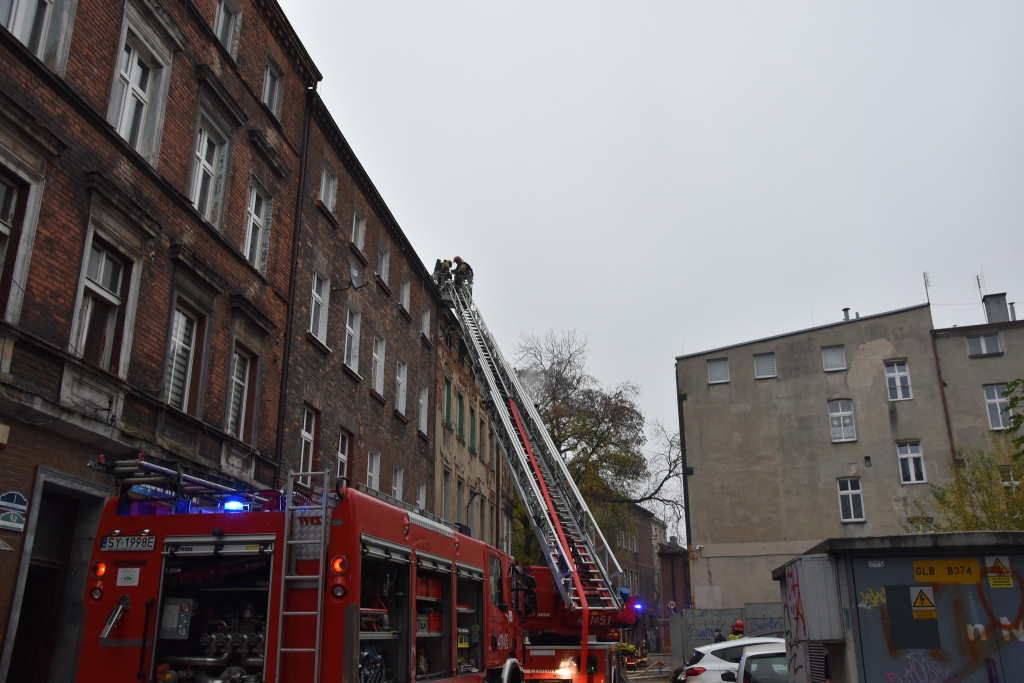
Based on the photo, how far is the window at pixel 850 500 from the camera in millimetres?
31062

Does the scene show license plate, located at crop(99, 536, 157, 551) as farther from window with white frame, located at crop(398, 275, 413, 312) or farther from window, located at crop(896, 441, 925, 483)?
window, located at crop(896, 441, 925, 483)

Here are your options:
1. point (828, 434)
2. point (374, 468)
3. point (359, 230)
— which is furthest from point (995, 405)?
point (359, 230)

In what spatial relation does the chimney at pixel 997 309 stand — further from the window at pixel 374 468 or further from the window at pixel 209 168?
the window at pixel 209 168

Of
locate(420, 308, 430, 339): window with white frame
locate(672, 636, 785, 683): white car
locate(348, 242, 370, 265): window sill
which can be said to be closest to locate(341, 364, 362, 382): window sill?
locate(348, 242, 370, 265): window sill

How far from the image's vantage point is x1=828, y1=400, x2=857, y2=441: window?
105 feet

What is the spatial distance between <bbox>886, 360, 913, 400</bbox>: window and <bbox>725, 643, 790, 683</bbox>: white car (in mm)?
22975

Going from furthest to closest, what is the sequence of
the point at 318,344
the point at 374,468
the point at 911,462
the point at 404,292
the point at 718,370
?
the point at 718,370
the point at 911,462
the point at 404,292
the point at 374,468
the point at 318,344

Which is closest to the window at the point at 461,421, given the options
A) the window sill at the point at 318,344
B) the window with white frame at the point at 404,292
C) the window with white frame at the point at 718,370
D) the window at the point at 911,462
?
the window with white frame at the point at 404,292

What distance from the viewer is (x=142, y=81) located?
11828 millimetres

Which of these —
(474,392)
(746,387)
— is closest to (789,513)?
(746,387)

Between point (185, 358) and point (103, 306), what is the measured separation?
200 cm

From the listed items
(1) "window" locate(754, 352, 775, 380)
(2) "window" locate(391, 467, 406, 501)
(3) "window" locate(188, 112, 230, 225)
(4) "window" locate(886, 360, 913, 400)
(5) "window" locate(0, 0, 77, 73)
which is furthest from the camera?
(1) "window" locate(754, 352, 775, 380)

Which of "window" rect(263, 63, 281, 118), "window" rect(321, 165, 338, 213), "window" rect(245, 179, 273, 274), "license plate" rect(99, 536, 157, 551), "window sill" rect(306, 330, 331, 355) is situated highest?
"window" rect(263, 63, 281, 118)

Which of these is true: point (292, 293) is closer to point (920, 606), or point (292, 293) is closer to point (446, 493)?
point (920, 606)
